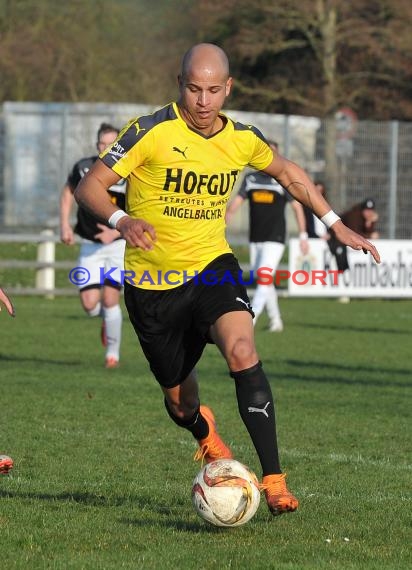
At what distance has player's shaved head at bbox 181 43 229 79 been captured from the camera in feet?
20.3

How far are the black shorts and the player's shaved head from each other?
92 centimetres

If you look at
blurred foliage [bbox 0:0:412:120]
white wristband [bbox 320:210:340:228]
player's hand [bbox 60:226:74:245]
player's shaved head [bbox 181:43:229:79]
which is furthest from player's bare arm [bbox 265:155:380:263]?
blurred foliage [bbox 0:0:412:120]

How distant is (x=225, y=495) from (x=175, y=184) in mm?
1551

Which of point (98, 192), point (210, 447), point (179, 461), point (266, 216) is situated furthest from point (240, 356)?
point (266, 216)

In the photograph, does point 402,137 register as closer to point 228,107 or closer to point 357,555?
point 228,107

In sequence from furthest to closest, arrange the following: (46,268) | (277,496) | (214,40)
A: 1. (214,40)
2. (46,268)
3. (277,496)

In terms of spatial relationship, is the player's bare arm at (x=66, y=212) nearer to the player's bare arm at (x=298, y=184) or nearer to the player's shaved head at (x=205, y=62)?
the player's bare arm at (x=298, y=184)

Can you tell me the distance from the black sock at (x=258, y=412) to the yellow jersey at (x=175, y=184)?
2.02 ft

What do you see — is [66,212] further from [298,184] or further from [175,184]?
[175,184]

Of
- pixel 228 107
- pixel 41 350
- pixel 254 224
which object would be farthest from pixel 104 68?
pixel 41 350

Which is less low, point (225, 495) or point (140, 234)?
point (140, 234)

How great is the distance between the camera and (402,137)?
27000mm

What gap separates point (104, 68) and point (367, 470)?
28039mm

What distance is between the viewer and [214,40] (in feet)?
122
